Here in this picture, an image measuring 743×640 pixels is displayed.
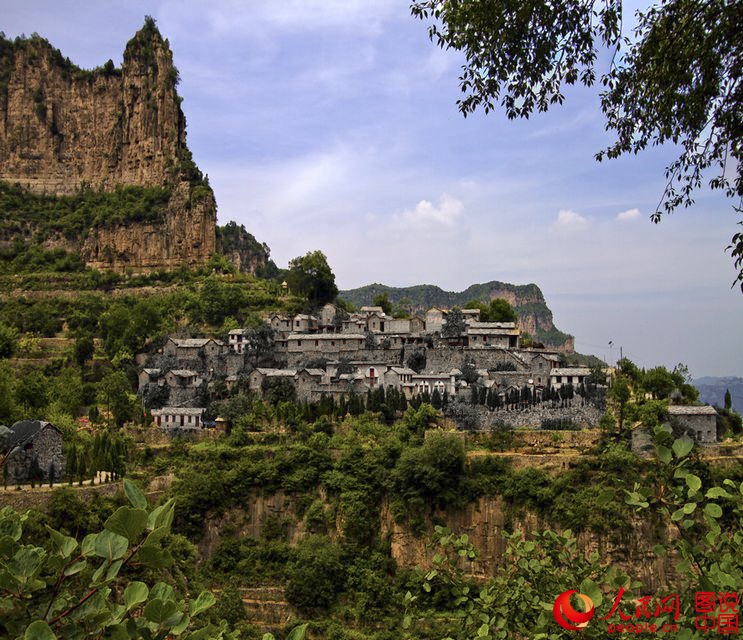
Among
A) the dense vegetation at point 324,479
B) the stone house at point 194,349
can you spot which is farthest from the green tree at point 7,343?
the stone house at point 194,349

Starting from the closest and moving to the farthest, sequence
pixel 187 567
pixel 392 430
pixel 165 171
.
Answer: pixel 187 567
pixel 392 430
pixel 165 171

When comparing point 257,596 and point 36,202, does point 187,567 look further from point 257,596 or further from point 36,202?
point 36,202

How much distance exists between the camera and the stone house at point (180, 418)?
107 feet

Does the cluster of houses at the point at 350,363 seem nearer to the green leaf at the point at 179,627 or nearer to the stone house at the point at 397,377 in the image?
the stone house at the point at 397,377

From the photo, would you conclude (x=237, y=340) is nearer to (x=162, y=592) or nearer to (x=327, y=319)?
(x=327, y=319)

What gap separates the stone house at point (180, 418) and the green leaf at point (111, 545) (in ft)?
99.4

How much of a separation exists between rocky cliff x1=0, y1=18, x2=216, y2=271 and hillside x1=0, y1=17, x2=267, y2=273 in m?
0.08

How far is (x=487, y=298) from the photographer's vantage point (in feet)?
380

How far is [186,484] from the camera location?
92.6ft

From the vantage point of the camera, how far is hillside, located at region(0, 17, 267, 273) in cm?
5509

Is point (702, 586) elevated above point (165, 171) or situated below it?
below

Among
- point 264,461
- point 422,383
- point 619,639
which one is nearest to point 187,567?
point 264,461

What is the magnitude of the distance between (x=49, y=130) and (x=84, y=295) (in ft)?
64.5

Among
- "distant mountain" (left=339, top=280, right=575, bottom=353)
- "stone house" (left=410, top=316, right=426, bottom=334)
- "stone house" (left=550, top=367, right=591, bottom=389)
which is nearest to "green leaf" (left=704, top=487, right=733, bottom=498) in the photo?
"stone house" (left=550, top=367, right=591, bottom=389)
